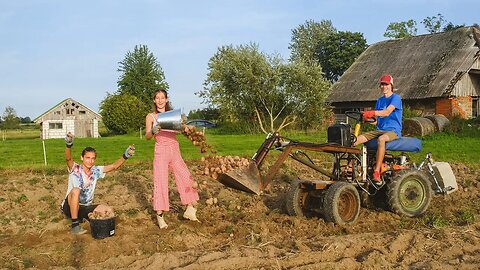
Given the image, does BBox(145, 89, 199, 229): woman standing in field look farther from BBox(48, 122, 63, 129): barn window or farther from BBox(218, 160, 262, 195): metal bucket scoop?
BBox(48, 122, 63, 129): barn window

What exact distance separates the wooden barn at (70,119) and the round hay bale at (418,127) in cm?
3980

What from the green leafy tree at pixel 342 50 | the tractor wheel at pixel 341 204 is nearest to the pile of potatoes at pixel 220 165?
the tractor wheel at pixel 341 204

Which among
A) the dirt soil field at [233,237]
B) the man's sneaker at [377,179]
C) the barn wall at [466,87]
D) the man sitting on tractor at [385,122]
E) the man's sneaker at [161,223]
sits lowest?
the dirt soil field at [233,237]

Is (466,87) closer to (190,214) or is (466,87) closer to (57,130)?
(190,214)

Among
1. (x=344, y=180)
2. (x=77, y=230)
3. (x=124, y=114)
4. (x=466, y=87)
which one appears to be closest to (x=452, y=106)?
A: (x=466, y=87)

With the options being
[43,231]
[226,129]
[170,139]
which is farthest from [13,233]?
[226,129]

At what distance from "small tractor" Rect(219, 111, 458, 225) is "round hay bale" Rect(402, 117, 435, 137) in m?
15.3

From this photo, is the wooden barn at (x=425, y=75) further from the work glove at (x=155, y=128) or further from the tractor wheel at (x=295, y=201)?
the work glove at (x=155, y=128)

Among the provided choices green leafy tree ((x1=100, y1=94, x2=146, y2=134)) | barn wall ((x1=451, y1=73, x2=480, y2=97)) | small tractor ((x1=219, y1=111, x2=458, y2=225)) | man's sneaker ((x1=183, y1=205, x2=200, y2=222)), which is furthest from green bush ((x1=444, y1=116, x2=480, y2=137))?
green leafy tree ((x1=100, y1=94, x2=146, y2=134))

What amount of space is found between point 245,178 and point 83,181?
2052 millimetres

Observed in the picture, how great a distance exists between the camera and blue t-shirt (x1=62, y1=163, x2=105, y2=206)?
253 inches

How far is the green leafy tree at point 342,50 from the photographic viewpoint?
62812mm

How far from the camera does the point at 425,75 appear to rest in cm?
3020

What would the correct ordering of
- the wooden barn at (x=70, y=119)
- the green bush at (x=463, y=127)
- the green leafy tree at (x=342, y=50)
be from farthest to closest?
the green leafy tree at (x=342, y=50) < the wooden barn at (x=70, y=119) < the green bush at (x=463, y=127)
